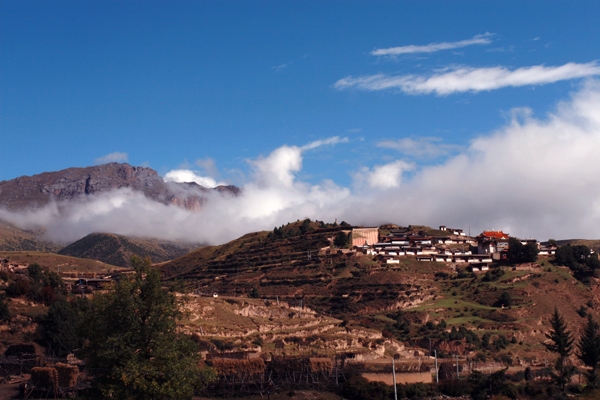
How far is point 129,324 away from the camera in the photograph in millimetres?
28203

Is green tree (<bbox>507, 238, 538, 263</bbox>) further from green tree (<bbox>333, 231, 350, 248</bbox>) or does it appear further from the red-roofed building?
green tree (<bbox>333, 231, 350, 248</bbox>)

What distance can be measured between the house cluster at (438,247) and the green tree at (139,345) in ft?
267

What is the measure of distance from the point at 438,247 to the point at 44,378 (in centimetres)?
9191

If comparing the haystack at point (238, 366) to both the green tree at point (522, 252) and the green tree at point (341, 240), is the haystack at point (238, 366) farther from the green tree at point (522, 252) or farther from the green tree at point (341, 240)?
the green tree at point (341, 240)

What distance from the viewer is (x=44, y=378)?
3878 cm

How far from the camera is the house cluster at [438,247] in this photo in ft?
368

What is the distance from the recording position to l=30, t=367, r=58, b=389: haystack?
3847cm

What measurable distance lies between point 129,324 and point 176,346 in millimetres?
2068

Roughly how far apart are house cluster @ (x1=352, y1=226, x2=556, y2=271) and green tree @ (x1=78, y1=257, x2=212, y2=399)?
267 feet

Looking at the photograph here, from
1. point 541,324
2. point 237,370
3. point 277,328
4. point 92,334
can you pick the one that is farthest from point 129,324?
point 541,324

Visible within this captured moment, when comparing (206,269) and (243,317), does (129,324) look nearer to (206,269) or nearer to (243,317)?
(243,317)

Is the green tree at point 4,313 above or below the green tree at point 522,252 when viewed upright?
below

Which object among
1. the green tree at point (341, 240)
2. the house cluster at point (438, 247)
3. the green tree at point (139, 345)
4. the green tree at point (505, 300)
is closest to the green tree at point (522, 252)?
the house cluster at point (438, 247)

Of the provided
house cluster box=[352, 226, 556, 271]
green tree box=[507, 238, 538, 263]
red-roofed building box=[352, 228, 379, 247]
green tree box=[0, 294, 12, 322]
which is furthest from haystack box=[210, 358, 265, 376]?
red-roofed building box=[352, 228, 379, 247]
